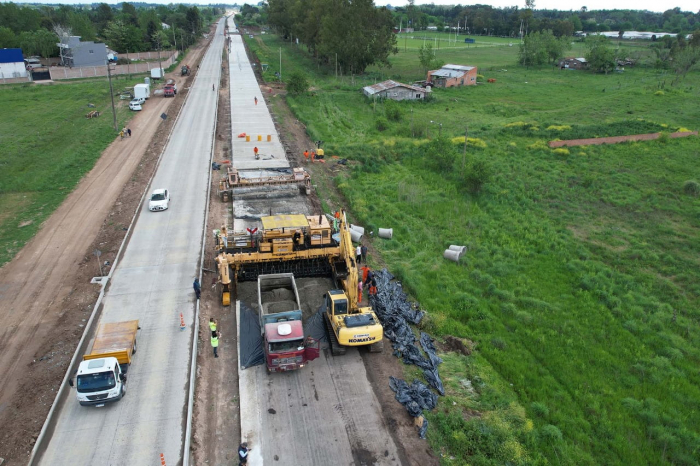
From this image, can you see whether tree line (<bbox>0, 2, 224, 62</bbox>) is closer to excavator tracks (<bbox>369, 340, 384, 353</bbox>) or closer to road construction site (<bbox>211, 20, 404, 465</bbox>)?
road construction site (<bbox>211, 20, 404, 465</bbox>)

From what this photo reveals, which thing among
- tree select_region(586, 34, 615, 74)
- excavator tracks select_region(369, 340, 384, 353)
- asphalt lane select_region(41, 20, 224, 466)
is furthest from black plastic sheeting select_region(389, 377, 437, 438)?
tree select_region(586, 34, 615, 74)

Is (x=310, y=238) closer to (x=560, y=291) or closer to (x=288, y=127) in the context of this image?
(x=560, y=291)

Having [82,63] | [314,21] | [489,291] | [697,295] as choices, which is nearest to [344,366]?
[489,291]

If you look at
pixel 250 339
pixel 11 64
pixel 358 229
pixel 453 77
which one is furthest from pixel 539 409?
pixel 11 64

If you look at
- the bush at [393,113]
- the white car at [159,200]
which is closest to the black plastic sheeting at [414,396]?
the white car at [159,200]

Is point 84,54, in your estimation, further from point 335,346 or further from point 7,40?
point 335,346

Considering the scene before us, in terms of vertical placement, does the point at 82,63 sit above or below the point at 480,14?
below
